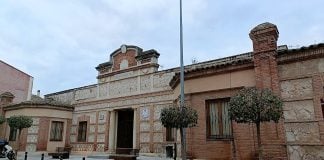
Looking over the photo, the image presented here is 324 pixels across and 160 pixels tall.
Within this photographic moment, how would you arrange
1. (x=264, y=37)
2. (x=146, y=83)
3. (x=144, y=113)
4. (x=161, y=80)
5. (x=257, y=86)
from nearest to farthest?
(x=257, y=86) < (x=264, y=37) < (x=161, y=80) < (x=144, y=113) < (x=146, y=83)

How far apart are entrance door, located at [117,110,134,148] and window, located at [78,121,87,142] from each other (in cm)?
312

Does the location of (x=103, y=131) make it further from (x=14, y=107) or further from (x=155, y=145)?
(x=14, y=107)

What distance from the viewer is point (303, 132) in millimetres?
9070

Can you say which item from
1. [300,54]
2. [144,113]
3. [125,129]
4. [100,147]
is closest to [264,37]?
[300,54]

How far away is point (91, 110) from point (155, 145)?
254 inches

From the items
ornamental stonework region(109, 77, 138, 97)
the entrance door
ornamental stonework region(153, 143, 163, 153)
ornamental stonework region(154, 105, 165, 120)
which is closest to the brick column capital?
ornamental stonework region(154, 105, 165, 120)

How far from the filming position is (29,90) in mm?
28062

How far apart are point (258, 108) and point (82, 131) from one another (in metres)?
16.4

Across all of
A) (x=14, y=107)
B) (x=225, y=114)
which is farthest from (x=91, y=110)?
(x=225, y=114)

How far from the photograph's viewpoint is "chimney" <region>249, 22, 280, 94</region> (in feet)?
32.4

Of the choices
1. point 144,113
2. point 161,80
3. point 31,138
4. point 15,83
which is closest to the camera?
point 161,80

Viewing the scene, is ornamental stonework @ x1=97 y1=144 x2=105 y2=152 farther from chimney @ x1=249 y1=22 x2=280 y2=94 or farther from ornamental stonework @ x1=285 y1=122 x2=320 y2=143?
ornamental stonework @ x1=285 y1=122 x2=320 y2=143

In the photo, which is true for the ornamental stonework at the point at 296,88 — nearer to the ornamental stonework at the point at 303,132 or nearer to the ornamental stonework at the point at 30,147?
the ornamental stonework at the point at 303,132

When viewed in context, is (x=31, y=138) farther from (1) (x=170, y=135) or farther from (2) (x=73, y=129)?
(1) (x=170, y=135)
